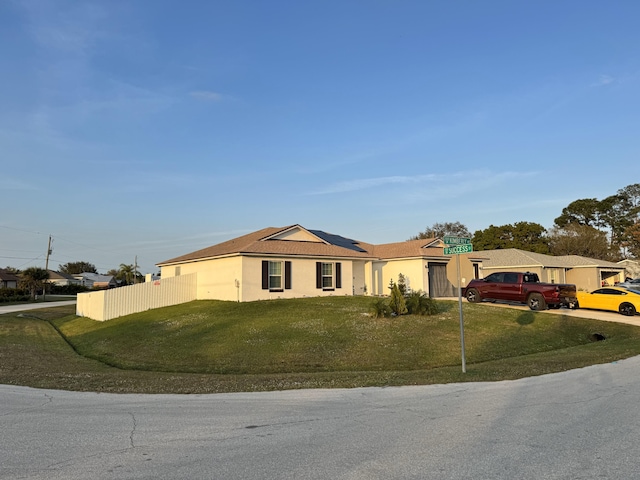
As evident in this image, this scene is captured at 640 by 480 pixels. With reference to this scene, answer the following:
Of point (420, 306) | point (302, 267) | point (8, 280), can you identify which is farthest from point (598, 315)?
point (8, 280)

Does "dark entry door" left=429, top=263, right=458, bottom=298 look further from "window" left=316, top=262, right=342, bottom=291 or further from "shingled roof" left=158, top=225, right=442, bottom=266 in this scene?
"window" left=316, top=262, right=342, bottom=291

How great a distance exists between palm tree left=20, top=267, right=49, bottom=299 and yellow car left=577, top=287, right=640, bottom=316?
191 ft

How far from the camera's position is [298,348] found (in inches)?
679

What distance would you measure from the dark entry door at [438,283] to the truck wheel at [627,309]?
11516mm

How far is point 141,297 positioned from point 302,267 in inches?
402

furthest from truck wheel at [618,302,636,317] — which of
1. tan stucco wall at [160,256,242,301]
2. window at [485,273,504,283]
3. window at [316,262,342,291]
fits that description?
tan stucco wall at [160,256,242,301]

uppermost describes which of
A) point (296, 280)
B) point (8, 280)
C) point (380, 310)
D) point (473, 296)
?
point (8, 280)

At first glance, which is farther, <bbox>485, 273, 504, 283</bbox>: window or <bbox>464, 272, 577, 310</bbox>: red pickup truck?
<bbox>485, 273, 504, 283</bbox>: window

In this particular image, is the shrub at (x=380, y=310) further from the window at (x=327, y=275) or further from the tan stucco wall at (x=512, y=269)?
the tan stucco wall at (x=512, y=269)

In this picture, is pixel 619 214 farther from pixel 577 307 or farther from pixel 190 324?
pixel 190 324

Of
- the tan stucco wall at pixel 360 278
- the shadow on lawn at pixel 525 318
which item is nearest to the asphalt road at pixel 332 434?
the shadow on lawn at pixel 525 318

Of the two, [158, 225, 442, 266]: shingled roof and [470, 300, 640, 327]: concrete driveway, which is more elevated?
[158, 225, 442, 266]: shingled roof

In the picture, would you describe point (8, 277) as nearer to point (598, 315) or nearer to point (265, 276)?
point (265, 276)

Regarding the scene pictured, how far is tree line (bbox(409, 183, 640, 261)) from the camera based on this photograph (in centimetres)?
6450
